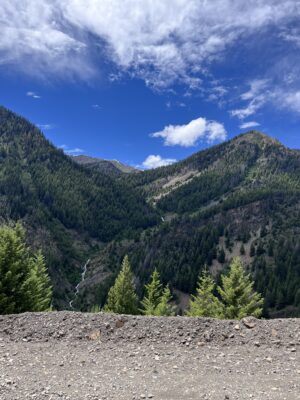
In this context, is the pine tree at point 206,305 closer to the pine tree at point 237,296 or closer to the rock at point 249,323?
the pine tree at point 237,296

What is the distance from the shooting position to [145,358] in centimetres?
1436

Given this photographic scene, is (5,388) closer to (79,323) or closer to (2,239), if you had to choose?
(79,323)

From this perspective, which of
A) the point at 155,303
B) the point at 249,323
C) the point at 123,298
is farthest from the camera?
the point at 155,303

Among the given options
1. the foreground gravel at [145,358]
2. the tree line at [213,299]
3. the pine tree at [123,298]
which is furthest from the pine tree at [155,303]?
the foreground gravel at [145,358]

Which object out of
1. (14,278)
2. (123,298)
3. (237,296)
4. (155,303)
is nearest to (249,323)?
(14,278)

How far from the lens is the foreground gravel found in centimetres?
1182

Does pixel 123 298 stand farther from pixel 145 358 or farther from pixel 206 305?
pixel 145 358

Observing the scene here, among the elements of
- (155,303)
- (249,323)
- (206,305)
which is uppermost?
(249,323)

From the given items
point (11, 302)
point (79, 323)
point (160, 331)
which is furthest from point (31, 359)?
point (11, 302)

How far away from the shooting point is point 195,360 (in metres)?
14.1

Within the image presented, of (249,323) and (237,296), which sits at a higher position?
(249,323)

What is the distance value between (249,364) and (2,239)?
31.0 metres

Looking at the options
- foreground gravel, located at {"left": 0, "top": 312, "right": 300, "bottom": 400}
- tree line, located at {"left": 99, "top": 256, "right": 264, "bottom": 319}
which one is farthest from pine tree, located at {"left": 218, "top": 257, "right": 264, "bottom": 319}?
foreground gravel, located at {"left": 0, "top": 312, "right": 300, "bottom": 400}

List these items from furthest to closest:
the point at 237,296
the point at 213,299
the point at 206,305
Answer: the point at 213,299 < the point at 206,305 < the point at 237,296
